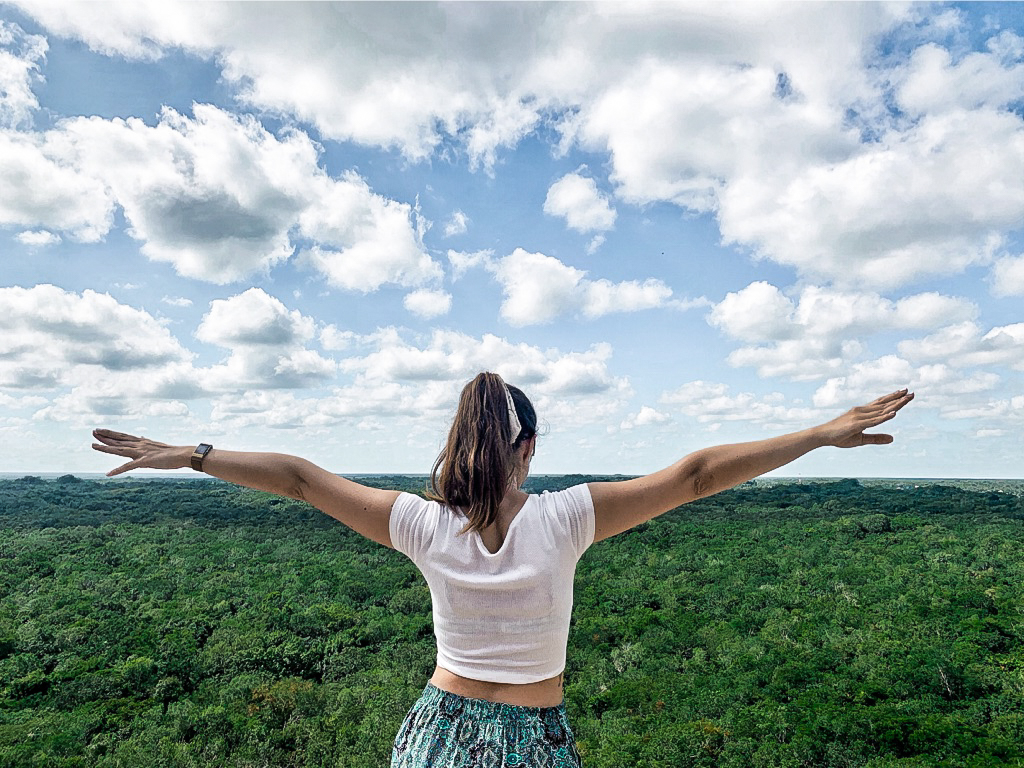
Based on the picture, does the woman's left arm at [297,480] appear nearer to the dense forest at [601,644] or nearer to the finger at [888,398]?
the finger at [888,398]

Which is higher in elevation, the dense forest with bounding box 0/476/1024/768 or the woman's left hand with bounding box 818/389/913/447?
the woman's left hand with bounding box 818/389/913/447

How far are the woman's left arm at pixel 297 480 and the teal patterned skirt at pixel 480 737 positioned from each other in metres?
0.44

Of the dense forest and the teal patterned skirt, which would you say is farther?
the dense forest

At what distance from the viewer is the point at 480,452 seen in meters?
1.68

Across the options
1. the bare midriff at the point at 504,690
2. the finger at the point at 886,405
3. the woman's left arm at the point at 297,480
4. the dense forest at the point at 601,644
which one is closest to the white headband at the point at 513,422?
the woman's left arm at the point at 297,480

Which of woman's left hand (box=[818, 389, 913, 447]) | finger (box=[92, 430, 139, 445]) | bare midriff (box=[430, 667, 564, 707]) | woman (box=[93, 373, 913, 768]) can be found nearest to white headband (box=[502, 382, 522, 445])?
woman (box=[93, 373, 913, 768])

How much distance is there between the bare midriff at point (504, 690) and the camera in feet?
5.59

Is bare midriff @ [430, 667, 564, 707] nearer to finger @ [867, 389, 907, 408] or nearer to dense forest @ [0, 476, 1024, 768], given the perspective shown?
finger @ [867, 389, 907, 408]

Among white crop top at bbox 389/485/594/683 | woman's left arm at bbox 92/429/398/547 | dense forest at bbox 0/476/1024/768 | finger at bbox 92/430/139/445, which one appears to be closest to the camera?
white crop top at bbox 389/485/594/683

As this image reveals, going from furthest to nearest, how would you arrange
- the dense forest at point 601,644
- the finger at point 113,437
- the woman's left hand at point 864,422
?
the dense forest at point 601,644 → the finger at point 113,437 → the woman's left hand at point 864,422

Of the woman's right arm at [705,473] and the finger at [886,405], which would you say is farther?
the finger at [886,405]

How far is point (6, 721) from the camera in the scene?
73.9 ft

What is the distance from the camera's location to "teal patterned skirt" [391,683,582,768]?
5.45 feet

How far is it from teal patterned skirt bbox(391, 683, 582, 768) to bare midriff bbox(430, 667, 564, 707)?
0.5 inches
